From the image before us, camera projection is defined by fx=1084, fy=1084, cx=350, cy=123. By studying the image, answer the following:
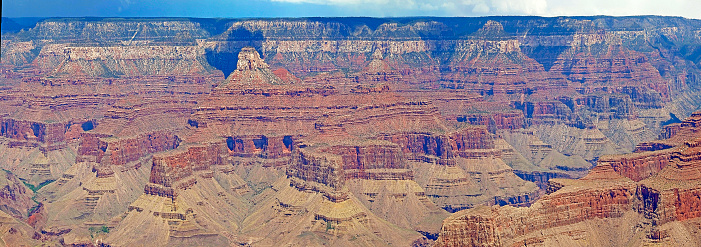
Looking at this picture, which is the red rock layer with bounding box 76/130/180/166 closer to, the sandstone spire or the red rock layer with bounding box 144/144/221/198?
the red rock layer with bounding box 144/144/221/198

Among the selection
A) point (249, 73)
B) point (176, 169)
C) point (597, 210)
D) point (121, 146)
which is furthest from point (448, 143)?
point (597, 210)

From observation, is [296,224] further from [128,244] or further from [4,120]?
[4,120]

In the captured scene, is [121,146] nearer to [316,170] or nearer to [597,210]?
[316,170]

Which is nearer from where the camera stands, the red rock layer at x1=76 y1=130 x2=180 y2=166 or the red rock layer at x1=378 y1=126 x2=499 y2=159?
the red rock layer at x1=76 y1=130 x2=180 y2=166

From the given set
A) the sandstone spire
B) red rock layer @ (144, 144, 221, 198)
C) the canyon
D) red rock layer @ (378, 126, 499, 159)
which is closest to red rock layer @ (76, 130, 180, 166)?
the canyon

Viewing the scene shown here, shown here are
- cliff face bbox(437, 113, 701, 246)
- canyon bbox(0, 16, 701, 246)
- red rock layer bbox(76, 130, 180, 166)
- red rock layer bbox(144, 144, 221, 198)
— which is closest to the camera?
cliff face bbox(437, 113, 701, 246)

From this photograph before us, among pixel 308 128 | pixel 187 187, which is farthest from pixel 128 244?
pixel 308 128

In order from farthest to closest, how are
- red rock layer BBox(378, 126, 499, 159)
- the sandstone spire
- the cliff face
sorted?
1. the sandstone spire
2. red rock layer BBox(378, 126, 499, 159)
3. the cliff face

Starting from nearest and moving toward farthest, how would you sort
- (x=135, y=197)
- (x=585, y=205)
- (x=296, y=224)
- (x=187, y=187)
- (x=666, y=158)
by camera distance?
(x=585, y=205), (x=666, y=158), (x=296, y=224), (x=187, y=187), (x=135, y=197)

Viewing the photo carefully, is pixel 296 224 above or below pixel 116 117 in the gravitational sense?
below

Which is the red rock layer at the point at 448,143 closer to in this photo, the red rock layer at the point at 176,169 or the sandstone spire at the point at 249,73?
the red rock layer at the point at 176,169

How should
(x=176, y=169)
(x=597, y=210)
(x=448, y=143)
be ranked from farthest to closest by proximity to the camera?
1. (x=448, y=143)
2. (x=176, y=169)
3. (x=597, y=210)
